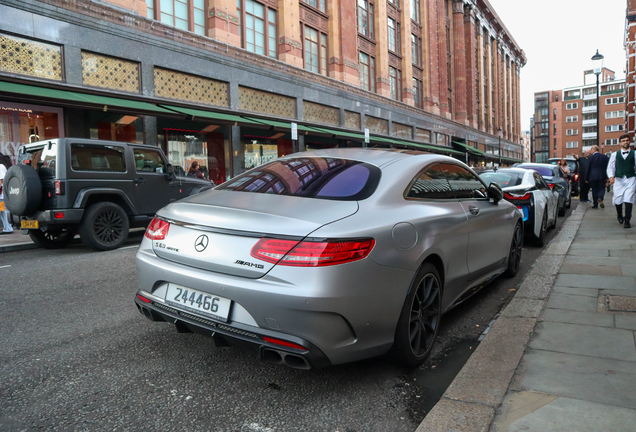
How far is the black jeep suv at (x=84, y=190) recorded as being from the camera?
7.61 metres

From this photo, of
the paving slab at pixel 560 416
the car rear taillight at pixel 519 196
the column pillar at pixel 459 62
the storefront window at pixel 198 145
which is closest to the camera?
the paving slab at pixel 560 416

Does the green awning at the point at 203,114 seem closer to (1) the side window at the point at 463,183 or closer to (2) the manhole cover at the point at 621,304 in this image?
(1) the side window at the point at 463,183

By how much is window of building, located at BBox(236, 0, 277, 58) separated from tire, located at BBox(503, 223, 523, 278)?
17116 millimetres

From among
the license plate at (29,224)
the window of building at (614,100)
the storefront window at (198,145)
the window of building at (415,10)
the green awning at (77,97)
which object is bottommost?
the license plate at (29,224)

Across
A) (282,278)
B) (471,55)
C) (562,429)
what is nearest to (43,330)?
(282,278)

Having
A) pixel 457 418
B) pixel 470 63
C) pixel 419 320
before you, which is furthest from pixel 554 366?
pixel 470 63

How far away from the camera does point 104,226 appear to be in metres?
8.18

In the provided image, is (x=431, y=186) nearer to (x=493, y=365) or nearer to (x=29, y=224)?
(x=493, y=365)

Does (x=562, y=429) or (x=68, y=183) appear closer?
(x=562, y=429)

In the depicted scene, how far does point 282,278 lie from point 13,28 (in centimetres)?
1422

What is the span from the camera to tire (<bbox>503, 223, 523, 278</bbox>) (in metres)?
5.46

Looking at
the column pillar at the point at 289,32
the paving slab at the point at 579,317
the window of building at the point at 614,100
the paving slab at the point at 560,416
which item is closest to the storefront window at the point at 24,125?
the column pillar at the point at 289,32

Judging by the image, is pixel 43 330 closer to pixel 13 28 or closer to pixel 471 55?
pixel 13 28

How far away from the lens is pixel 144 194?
8945mm
